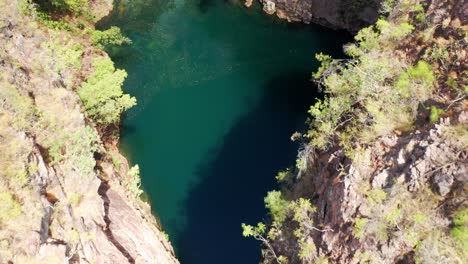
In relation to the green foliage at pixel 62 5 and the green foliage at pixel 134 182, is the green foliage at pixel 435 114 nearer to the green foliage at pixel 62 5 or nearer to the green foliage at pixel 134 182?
the green foliage at pixel 134 182

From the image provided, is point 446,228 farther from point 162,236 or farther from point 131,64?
point 131,64

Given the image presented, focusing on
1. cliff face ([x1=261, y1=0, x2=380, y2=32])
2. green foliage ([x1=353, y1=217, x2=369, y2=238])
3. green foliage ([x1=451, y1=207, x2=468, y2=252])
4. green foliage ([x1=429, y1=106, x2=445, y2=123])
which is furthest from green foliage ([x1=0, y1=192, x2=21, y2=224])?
cliff face ([x1=261, y1=0, x2=380, y2=32])

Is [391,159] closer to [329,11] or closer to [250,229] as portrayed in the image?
[250,229]

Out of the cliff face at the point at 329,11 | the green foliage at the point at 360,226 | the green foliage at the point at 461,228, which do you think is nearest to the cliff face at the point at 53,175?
the green foliage at the point at 360,226

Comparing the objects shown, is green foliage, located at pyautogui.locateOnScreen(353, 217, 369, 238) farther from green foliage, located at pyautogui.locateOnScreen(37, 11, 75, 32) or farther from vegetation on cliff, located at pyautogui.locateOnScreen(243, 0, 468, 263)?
green foliage, located at pyautogui.locateOnScreen(37, 11, 75, 32)

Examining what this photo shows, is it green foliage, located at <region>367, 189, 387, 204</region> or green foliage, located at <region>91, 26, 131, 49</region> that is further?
green foliage, located at <region>91, 26, 131, 49</region>

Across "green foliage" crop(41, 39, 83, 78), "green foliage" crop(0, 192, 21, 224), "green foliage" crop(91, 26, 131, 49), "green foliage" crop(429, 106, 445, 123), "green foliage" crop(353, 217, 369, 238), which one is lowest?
"green foliage" crop(0, 192, 21, 224)
